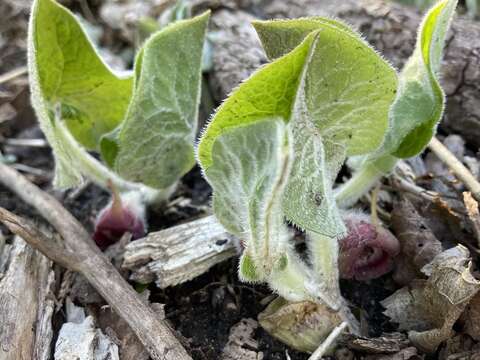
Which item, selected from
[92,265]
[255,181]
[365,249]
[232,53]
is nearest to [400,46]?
[232,53]

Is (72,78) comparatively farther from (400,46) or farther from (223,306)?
(400,46)

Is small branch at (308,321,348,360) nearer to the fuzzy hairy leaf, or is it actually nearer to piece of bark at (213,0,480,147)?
the fuzzy hairy leaf

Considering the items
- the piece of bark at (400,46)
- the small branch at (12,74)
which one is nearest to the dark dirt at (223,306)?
the piece of bark at (400,46)

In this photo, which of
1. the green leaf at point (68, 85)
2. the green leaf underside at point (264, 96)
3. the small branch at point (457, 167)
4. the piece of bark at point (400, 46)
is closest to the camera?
the green leaf underside at point (264, 96)

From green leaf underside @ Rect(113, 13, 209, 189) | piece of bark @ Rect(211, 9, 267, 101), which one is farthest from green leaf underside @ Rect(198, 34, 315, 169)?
piece of bark @ Rect(211, 9, 267, 101)

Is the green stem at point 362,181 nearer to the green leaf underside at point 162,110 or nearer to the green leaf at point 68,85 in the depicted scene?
the green leaf underside at point 162,110

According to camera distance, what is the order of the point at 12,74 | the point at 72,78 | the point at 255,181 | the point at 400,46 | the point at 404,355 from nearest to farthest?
1. the point at 255,181
2. the point at 404,355
3. the point at 72,78
4. the point at 400,46
5. the point at 12,74
